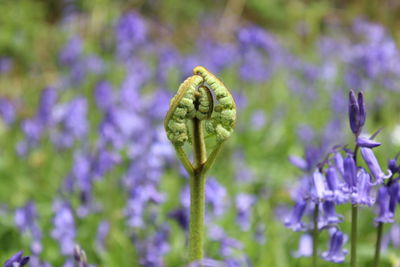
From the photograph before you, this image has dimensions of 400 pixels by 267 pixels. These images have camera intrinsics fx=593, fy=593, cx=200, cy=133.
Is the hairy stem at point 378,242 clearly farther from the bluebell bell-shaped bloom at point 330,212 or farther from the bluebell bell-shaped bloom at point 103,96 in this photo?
the bluebell bell-shaped bloom at point 103,96

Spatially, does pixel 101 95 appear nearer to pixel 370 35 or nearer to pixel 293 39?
pixel 370 35

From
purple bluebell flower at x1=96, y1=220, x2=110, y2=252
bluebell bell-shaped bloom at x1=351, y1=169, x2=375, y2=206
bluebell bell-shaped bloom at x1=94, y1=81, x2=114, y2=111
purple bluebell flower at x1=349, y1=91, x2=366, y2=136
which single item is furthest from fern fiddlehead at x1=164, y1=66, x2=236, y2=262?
bluebell bell-shaped bloom at x1=94, y1=81, x2=114, y2=111

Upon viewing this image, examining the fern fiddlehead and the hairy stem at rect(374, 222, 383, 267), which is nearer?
the fern fiddlehead

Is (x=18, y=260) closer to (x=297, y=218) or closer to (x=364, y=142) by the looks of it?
(x=297, y=218)

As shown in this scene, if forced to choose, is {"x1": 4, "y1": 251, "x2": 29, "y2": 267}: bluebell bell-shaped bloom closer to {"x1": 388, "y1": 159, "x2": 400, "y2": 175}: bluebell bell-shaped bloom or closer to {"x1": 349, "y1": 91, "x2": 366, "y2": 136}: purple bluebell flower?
{"x1": 349, "y1": 91, "x2": 366, "y2": 136}: purple bluebell flower

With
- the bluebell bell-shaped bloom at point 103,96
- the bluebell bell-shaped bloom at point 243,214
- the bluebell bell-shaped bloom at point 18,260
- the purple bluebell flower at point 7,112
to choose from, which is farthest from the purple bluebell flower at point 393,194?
the purple bluebell flower at point 7,112

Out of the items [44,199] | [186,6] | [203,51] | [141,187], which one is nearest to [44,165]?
[44,199]

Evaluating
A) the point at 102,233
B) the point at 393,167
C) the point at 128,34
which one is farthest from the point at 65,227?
the point at 128,34

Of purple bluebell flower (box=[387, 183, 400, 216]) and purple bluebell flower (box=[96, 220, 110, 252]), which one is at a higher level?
purple bluebell flower (box=[387, 183, 400, 216])
